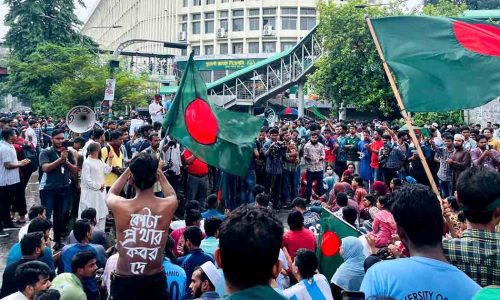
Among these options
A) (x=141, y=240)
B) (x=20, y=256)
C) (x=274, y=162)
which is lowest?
(x=20, y=256)

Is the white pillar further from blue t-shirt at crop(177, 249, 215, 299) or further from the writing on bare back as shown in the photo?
the writing on bare back

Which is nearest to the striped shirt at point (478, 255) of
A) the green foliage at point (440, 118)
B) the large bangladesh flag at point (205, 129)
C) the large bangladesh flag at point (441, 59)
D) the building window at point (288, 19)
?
Result: the large bangladesh flag at point (441, 59)

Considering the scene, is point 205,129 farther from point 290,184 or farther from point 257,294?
point 290,184

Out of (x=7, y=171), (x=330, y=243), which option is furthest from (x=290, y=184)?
(x=330, y=243)

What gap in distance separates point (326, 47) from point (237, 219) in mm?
24064

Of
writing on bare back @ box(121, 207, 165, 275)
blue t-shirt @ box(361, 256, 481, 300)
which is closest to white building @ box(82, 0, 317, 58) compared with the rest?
writing on bare back @ box(121, 207, 165, 275)

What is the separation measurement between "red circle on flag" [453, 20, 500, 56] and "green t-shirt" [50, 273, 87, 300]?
4329mm

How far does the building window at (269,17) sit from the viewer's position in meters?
50.7

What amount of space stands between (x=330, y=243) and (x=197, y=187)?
4.73 meters

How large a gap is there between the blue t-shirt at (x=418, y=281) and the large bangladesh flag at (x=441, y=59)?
2.96m

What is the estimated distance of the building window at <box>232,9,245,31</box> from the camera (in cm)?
5169

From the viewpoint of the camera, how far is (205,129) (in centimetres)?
665

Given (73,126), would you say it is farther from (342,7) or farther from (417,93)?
(342,7)

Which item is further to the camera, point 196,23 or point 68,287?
point 196,23
